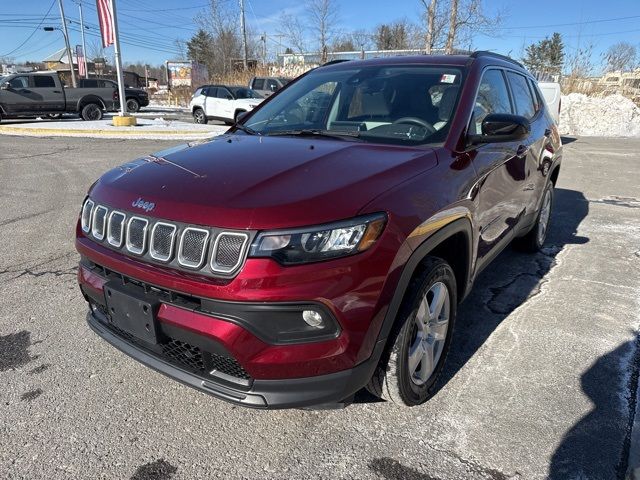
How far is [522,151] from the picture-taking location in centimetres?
367

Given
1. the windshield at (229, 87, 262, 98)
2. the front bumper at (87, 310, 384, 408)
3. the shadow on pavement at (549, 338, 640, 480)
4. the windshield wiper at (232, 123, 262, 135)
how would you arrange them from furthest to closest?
the windshield at (229, 87, 262, 98)
the windshield wiper at (232, 123, 262, 135)
the shadow on pavement at (549, 338, 640, 480)
the front bumper at (87, 310, 384, 408)

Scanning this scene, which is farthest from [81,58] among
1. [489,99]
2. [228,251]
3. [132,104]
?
[228,251]

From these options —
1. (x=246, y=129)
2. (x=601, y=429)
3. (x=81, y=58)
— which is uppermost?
(x=81, y=58)

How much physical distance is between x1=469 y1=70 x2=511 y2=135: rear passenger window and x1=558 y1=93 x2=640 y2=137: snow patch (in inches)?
772

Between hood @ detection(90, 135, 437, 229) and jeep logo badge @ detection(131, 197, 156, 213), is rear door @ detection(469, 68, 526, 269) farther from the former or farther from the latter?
jeep logo badge @ detection(131, 197, 156, 213)

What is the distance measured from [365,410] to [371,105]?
75.7 inches

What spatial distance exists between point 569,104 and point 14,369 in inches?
929

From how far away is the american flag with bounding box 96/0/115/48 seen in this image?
15523mm

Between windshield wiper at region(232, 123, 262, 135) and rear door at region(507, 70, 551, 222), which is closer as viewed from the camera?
windshield wiper at region(232, 123, 262, 135)

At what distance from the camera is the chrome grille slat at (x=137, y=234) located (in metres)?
2.08

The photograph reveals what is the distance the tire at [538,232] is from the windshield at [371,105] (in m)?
2.23

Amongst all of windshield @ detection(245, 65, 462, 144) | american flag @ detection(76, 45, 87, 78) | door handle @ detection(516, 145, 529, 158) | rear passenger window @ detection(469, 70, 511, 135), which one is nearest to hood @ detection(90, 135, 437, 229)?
windshield @ detection(245, 65, 462, 144)

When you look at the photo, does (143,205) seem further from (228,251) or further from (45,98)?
(45,98)

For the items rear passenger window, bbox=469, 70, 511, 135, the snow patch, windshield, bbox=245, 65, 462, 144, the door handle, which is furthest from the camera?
the snow patch
